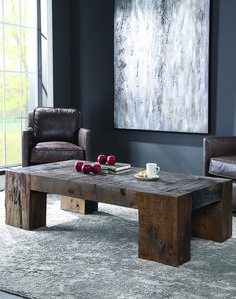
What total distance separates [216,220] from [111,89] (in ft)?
9.32

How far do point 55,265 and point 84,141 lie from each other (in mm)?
2202

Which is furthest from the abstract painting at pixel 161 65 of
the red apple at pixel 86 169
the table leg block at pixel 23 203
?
the table leg block at pixel 23 203

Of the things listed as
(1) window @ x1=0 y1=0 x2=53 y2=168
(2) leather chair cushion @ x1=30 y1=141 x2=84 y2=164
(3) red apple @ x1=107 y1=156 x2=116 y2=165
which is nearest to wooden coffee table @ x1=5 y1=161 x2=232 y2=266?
(3) red apple @ x1=107 y1=156 x2=116 y2=165

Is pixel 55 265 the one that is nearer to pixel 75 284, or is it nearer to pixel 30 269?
pixel 30 269

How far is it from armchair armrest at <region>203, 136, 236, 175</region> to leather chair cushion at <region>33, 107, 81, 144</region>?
163cm

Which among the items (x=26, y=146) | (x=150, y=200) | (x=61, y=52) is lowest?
(x=150, y=200)

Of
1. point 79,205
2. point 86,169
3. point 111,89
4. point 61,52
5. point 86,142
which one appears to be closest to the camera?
point 86,169

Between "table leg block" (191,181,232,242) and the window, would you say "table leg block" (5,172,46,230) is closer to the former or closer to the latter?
"table leg block" (191,181,232,242)

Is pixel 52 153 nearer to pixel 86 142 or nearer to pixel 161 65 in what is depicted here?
pixel 86 142

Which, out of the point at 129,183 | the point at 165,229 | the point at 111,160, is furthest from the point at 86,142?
the point at 165,229

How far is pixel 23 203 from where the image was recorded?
2.93 m

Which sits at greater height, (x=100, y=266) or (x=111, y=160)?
(x=111, y=160)

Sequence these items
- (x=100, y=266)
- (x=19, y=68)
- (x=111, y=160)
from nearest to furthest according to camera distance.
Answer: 1. (x=100, y=266)
2. (x=111, y=160)
3. (x=19, y=68)

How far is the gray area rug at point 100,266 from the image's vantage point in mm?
1935
